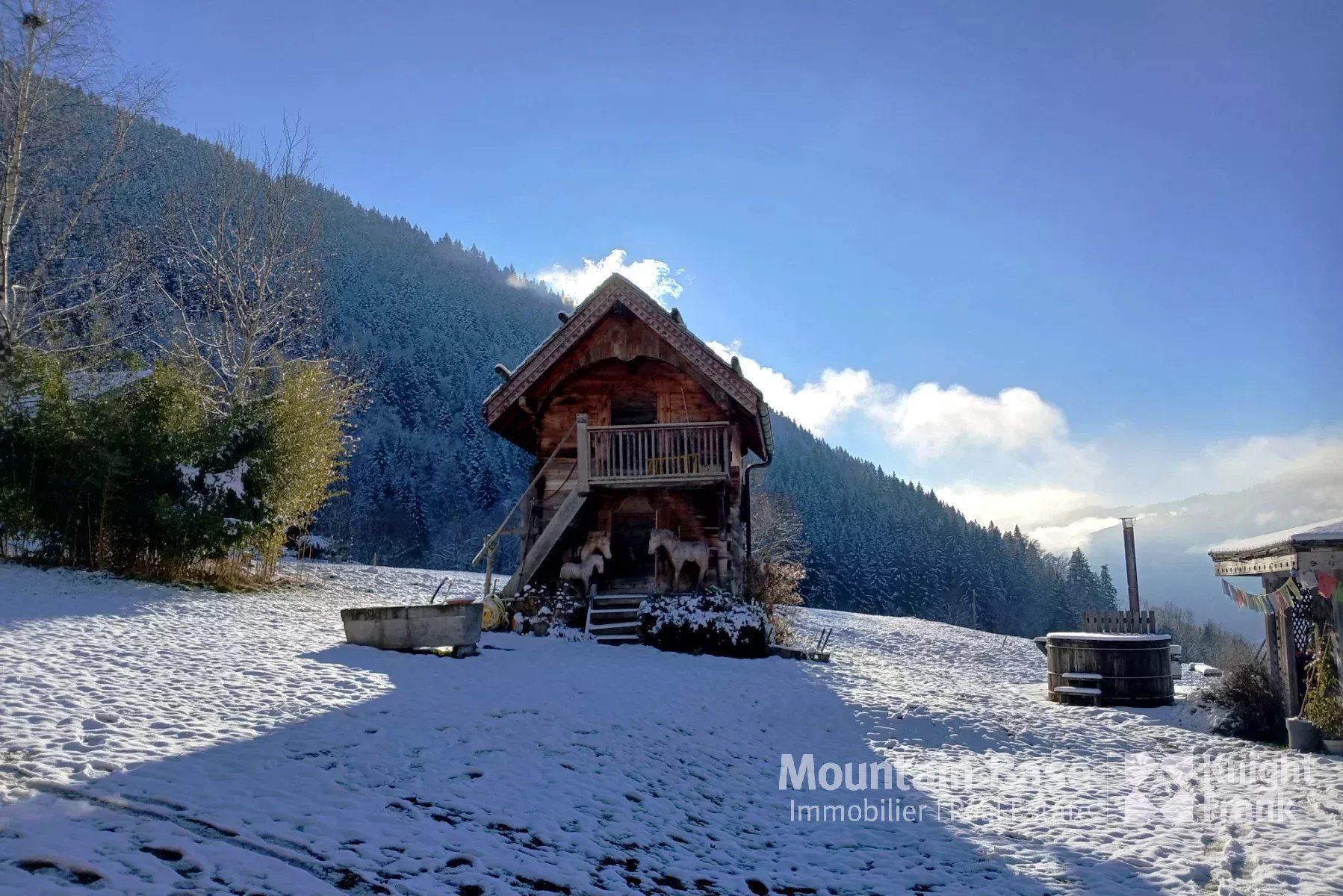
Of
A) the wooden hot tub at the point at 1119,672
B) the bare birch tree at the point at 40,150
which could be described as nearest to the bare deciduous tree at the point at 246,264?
the bare birch tree at the point at 40,150

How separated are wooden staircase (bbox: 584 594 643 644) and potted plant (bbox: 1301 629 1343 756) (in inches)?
423

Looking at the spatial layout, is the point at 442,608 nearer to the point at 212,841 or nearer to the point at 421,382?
→ the point at 212,841

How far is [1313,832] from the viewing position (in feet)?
25.4

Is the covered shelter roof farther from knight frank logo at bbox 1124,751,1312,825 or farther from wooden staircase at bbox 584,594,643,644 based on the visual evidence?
wooden staircase at bbox 584,594,643,644

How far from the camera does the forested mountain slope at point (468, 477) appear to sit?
249ft

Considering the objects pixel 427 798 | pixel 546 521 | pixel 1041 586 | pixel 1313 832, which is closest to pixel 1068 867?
pixel 1313 832

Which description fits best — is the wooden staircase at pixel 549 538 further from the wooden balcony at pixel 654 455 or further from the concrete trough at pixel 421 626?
the concrete trough at pixel 421 626

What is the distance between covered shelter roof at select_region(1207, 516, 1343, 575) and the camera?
10.7 m

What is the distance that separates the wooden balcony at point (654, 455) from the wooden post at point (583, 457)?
16 millimetres

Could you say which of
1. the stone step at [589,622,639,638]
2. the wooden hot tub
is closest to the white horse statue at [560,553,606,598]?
the stone step at [589,622,639,638]

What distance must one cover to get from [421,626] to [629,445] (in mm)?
6393

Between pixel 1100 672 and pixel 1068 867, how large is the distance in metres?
9.20

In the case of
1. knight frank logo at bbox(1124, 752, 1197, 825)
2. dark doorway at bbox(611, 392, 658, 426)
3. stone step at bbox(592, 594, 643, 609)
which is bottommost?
knight frank logo at bbox(1124, 752, 1197, 825)

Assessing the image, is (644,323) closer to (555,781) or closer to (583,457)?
(583,457)
